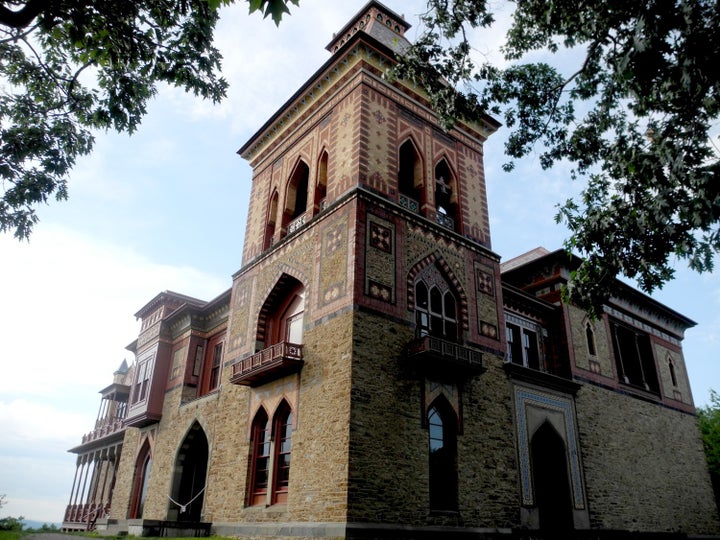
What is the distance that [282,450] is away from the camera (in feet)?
54.1

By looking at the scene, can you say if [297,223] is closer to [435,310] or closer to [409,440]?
[435,310]

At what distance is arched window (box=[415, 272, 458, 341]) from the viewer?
1730 cm

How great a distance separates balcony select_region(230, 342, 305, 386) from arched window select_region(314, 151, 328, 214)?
5166 millimetres

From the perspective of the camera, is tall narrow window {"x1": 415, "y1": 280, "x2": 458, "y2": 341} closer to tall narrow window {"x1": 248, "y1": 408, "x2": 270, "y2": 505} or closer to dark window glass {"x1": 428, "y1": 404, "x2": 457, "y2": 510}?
dark window glass {"x1": 428, "y1": 404, "x2": 457, "y2": 510}

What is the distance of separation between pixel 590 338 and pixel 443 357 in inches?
430

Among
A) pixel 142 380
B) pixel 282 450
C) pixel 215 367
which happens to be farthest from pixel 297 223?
pixel 142 380

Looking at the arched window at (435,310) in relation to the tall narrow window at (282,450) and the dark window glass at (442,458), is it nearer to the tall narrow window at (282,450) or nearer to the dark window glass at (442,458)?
the dark window glass at (442,458)

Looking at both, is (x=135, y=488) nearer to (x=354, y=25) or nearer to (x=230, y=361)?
(x=230, y=361)

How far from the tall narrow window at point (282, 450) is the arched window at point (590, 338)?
1318 centimetres

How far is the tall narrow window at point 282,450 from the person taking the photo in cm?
1586

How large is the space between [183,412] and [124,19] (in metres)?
17.5

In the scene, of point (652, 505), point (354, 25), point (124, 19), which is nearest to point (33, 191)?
point (124, 19)

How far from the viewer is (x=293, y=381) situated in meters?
16.5

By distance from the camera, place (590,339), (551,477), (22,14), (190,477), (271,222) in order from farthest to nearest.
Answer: (590,339), (190,477), (271,222), (551,477), (22,14)
